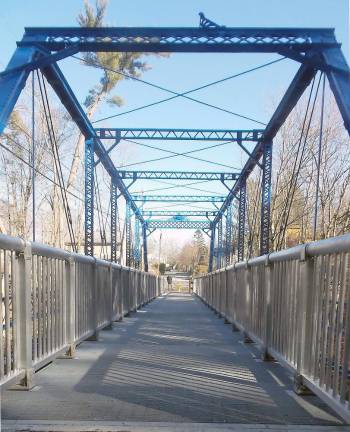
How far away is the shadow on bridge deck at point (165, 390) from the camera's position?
3328mm

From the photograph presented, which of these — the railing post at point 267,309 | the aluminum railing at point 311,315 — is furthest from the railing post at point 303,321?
the railing post at point 267,309

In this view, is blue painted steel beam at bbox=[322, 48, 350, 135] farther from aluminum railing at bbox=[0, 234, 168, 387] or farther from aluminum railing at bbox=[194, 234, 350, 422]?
aluminum railing at bbox=[0, 234, 168, 387]

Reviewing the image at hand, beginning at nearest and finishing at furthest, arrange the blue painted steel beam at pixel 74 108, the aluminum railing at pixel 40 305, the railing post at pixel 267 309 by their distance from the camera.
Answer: the aluminum railing at pixel 40 305, the railing post at pixel 267 309, the blue painted steel beam at pixel 74 108

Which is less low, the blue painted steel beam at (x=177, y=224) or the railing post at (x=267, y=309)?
the blue painted steel beam at (x=177, y=224)

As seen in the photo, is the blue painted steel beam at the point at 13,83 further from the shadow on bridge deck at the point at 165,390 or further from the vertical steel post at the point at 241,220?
the vertical steel post at the point at 241,220

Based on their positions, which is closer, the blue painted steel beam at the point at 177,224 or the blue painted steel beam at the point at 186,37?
the blue painted steel beam at the point at 186,37

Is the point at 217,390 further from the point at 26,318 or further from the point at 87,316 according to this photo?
the point at 87,316

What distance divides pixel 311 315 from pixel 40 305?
2352 millimetres

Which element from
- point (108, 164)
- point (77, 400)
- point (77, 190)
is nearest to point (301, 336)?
point (77, 400)

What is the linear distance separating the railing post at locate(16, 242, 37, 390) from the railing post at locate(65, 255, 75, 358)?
1.28 meters

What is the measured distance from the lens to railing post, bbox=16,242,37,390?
3.76 metres

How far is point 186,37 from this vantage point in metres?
8.83

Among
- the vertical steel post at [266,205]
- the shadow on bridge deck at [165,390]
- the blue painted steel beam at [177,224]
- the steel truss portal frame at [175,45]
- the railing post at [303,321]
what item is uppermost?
the blue painted steel beam at [177,224]

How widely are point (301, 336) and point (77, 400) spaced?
6.02 ft
